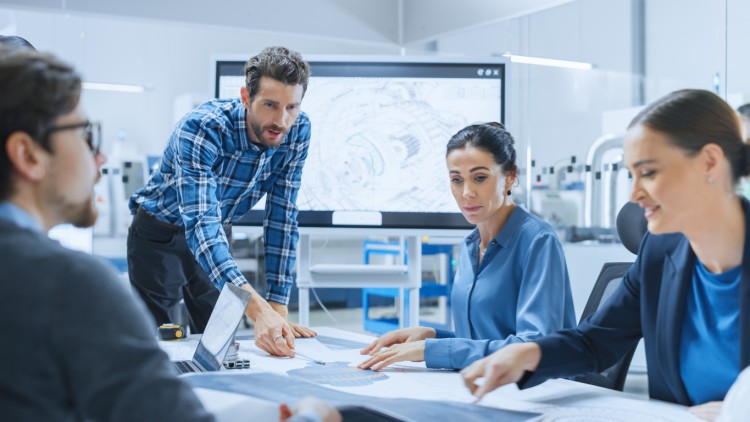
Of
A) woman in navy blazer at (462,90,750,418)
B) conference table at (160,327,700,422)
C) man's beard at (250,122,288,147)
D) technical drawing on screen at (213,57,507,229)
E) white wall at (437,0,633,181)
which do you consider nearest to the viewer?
conference table at (160,327,700,422)

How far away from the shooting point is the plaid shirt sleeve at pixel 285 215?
8.25 feet

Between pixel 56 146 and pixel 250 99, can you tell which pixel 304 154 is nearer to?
pixel 250 99

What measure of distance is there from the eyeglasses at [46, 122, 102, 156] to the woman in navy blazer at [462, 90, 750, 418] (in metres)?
0.75

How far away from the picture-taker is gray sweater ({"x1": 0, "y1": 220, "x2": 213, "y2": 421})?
750 mm

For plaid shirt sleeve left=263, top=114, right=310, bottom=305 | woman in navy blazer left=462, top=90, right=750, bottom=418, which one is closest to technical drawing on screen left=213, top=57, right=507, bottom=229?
plaid shirt sleeve left=263, top=114, right=310, bottom=305

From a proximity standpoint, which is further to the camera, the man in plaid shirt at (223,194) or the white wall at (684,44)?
the white wall at (684,44)

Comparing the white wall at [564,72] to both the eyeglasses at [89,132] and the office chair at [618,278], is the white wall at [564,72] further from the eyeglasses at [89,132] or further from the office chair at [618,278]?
the eyeglasses at [89,132]

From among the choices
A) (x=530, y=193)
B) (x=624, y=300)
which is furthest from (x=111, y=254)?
(x=624, y=300)

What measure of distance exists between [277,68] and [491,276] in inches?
35.4

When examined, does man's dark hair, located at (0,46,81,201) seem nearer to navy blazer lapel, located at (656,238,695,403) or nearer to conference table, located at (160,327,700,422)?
conference table, located at (160,327,700,422)

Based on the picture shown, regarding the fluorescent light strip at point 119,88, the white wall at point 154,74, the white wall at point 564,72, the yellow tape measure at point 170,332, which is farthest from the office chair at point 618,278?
the fluorescent light strip at point 119,88

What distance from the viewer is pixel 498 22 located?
14.5 feet

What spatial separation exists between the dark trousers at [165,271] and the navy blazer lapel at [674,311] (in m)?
1.66

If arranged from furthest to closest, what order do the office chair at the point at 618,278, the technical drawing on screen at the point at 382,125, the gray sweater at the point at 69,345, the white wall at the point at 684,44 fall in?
the white wall at the point at 684,44
the technical drawing on screen at the point at 382,125
the office chair at the point at 618,278
the gray sweater at the point at 69,345
